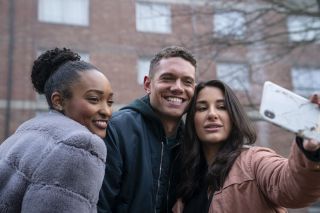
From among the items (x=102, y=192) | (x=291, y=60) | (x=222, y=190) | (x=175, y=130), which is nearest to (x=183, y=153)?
(x=175, y=130)

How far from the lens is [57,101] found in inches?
82.0

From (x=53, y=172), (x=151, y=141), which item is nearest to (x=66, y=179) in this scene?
(x=53, y=172)

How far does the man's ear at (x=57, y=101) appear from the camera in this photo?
207cm

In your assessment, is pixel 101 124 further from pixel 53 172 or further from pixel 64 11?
pixel 64 11

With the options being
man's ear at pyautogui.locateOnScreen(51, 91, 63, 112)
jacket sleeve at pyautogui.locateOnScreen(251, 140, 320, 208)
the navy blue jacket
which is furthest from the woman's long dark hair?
man's ear at pyautogui.locateOnScreen(51, 91, 63, 112)

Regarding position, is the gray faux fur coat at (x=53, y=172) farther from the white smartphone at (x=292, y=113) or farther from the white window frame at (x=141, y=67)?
the white window frame at (x=141, y=67)

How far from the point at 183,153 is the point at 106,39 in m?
14.5

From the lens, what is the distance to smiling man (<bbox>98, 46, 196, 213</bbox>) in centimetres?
258

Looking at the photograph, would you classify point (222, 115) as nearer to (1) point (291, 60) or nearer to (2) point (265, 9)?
(2) point (265, 9)

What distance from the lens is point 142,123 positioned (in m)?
2.85

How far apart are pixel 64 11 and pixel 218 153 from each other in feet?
49.1

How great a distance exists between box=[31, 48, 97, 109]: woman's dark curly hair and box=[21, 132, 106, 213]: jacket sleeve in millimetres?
384

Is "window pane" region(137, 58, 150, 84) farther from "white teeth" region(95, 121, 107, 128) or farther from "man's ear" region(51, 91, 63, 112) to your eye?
"man's ear" region(51, 91, 63, 112)

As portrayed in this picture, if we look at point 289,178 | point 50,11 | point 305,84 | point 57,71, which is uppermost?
point 50,11
